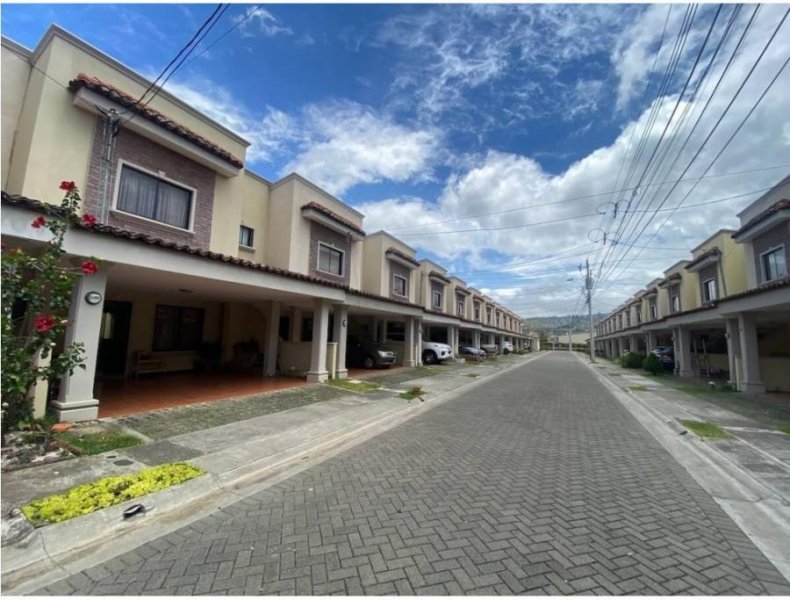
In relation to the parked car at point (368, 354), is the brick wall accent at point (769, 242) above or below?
above

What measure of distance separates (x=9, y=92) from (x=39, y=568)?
34.8 ft

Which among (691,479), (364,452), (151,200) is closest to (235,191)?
(151,200)

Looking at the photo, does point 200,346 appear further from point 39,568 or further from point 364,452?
point 39,568

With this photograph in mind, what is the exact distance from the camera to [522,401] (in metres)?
11.8

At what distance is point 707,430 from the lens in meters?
8.30

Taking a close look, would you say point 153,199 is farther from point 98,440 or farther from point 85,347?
point 98,440

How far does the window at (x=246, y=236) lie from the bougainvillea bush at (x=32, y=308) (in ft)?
29.4

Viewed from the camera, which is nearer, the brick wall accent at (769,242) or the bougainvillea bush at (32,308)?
the bougainvillea bush at (32,308)

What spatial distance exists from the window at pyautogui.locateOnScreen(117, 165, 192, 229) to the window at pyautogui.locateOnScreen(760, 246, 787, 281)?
22189 millimetres

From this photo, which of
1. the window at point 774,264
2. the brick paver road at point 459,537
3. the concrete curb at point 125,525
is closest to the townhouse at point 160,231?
the concrete curb at point 125,525

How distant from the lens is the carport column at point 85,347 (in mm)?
6734

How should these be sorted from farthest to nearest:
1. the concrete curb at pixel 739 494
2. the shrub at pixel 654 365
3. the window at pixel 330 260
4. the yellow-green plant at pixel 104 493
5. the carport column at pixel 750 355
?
the shrub at pixel 654 365, the window at pixel 330 260, the carport column at pixel 750 355, the concrete curb at pixel 739 494, the yellow-green plant at pixel 104 493

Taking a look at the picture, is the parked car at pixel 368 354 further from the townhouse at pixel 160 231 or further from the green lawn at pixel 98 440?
the green lawn at pixel 98 440

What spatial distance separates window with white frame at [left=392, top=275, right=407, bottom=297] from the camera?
23291mm
